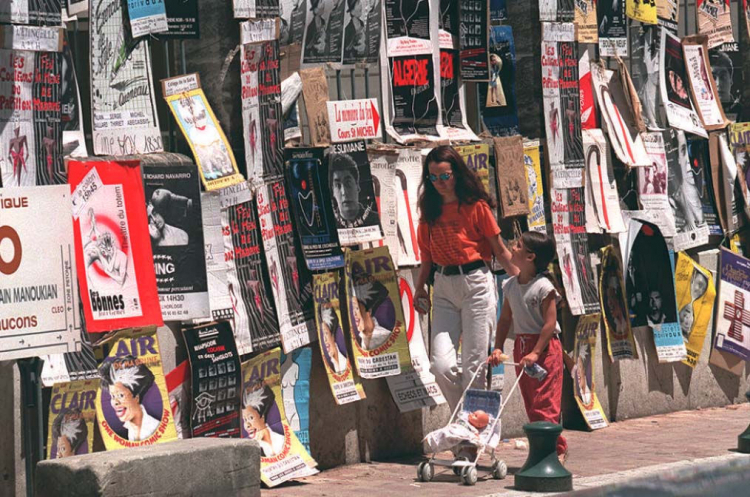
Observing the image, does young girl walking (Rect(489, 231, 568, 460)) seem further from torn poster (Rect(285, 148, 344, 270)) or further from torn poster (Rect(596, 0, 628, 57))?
torn poster (Rect(596, 0, 628, 57))

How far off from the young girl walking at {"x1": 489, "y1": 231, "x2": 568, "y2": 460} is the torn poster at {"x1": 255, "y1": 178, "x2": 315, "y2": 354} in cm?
128

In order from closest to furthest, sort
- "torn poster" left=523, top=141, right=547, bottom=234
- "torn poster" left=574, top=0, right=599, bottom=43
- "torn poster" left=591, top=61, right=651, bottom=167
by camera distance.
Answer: "torn poster" left=523, top=141, right=547, bottom=234
"torn poster" left=574, top=0, right=599, bottom=43
"torn poster" left=591, top=61, right=651, bottom=167

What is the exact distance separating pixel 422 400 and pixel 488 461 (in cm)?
63

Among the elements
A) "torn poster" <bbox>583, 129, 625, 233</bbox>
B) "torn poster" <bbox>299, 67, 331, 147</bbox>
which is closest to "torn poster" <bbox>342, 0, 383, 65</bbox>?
"torn poster" <bbox>299, 67, 331, 147</bbox>

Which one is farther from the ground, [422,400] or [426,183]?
[426,183]

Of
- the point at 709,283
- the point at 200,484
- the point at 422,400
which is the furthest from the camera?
the point at 709,283

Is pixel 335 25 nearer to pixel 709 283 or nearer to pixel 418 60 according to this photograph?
pixel 418 60

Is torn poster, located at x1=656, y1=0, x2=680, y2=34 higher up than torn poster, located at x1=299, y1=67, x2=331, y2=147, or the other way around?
torn poster, located at x1=656, y1=0, x2=680, y2=34

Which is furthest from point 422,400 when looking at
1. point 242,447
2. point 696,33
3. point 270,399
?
point 696,33

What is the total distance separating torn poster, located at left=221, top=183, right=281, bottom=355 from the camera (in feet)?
31.4

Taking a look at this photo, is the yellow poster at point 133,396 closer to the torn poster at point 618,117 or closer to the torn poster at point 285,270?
the torn poster at point 285,270

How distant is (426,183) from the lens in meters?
10.1

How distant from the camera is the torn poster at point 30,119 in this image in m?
8.42

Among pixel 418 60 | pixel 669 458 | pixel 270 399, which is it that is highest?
pixel 418 60
